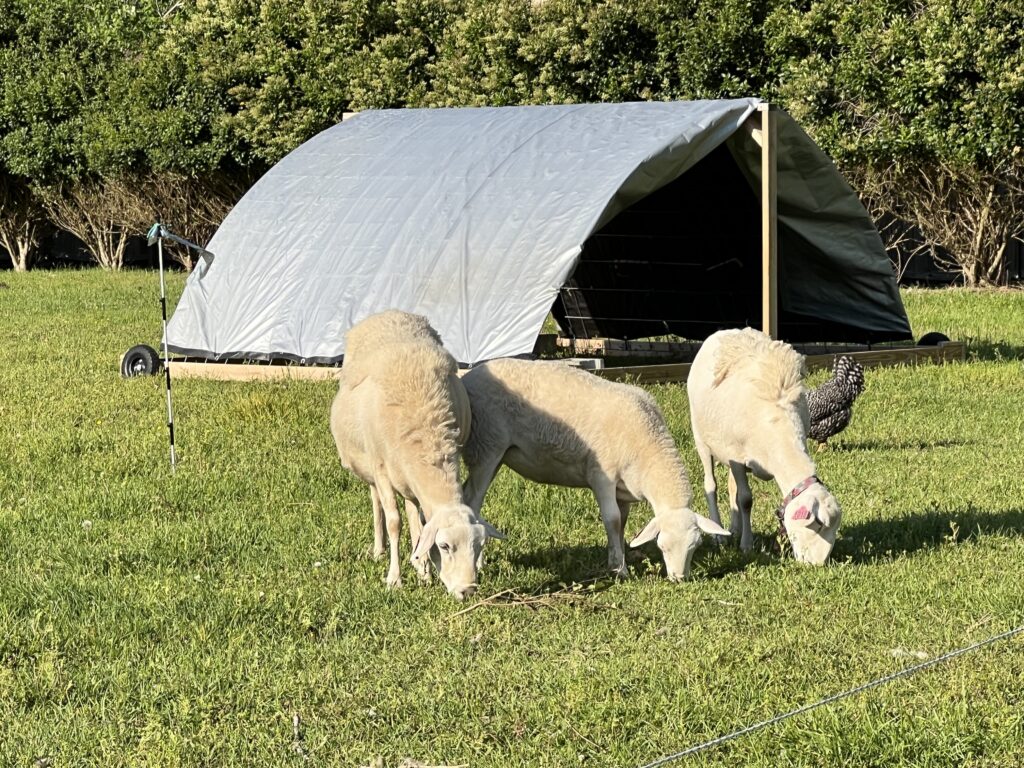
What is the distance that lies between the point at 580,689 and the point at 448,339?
8.53 metres

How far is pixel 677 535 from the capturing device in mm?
7051

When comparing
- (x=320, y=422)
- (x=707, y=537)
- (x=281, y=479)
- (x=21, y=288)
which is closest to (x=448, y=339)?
(x=320, y=422)

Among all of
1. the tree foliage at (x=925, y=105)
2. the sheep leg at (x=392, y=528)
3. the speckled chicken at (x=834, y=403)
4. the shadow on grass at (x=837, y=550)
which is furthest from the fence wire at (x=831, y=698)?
the tree foliage at (x=925, y=105)

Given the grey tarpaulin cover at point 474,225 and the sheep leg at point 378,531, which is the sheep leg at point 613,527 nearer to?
the sheep leg at point 378,531

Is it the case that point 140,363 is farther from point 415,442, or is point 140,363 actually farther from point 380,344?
point 415,442

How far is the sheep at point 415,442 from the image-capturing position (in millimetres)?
6625

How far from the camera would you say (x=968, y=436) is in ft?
36.9

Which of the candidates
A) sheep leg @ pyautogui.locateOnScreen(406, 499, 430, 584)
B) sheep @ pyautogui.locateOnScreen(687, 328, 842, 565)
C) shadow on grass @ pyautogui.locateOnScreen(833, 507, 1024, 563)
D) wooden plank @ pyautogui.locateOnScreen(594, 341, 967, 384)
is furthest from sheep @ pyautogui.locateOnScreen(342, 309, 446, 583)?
wooden plank @ pyautogui.locateOnScreen(594, 341, 967, 384)

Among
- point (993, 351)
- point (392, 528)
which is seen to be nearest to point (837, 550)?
point (392, 528)

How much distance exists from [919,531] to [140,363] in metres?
9.22

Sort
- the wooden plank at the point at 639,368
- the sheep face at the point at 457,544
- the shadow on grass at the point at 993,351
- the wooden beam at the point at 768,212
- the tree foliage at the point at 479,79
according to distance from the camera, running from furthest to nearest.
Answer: the tree foliage at the point at 479,79 < the shadow on grass at the point at 993,351 < the wooden beam at the point at 768,212 < the wooden plank at the point at 639,368 < the sheep face at the point at 457,544

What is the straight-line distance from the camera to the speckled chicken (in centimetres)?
1048

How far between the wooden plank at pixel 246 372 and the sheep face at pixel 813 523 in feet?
23.5

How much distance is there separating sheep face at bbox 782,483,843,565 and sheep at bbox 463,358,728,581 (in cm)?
55
